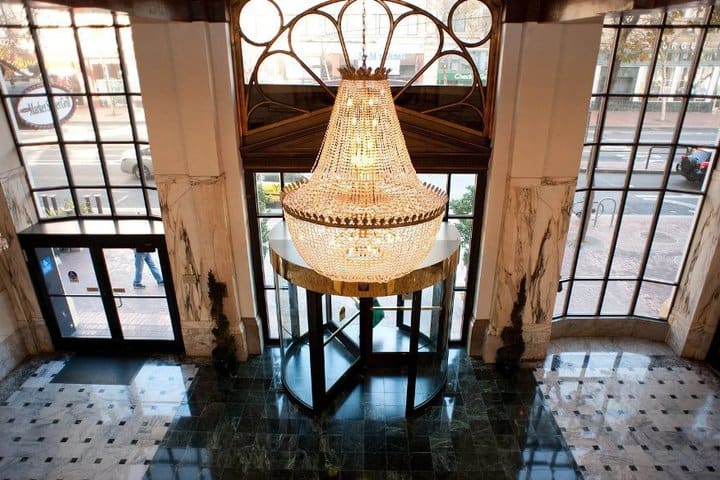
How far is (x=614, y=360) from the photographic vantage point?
583 cm

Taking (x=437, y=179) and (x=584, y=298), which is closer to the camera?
(x=437, y=179)

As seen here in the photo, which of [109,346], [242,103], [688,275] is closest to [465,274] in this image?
[688,275]

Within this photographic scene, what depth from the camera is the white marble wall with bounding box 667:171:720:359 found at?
207 inches

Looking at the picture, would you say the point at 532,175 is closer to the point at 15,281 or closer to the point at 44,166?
the point at 44,166

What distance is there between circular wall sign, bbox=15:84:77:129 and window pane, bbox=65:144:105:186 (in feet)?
1.15

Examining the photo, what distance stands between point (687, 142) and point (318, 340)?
4.61m

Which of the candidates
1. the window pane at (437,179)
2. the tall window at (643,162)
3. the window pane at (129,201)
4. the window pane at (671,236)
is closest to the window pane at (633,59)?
the tall window at (643,162)

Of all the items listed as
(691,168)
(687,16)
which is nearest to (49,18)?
(687,16)

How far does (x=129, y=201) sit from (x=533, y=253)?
481 cm

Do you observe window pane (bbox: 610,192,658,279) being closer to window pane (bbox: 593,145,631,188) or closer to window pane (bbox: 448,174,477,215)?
window pane (bbox: 593,145,631,188)

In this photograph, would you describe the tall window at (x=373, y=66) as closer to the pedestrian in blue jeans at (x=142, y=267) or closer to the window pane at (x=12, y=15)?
the pedestrian in blue jeans at (x=142, y=267)

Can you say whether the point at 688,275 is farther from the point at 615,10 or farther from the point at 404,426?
the point at 615,10

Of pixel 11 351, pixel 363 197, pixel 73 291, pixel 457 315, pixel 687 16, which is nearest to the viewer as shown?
pixel 363 197

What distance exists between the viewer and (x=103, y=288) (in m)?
5.66
